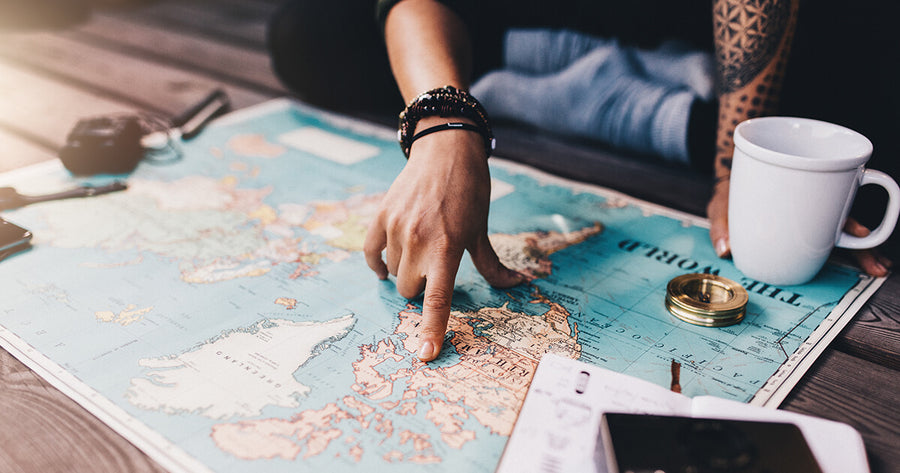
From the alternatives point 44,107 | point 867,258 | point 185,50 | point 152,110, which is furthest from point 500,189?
point 185,50

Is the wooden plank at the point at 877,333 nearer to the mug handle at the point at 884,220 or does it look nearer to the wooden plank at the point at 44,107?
the mug handle at the point at 884,220

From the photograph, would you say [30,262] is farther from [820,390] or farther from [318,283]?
[820,390]

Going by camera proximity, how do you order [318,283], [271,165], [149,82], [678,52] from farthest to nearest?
[149,82], [678,52], [271,165], [318,283]

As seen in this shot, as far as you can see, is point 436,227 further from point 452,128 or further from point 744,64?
point 744,64

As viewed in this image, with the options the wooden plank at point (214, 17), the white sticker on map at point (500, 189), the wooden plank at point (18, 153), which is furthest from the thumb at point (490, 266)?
the wooden plank at point (214, 17)

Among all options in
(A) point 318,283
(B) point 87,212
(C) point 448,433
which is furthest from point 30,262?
(C) point 448,433

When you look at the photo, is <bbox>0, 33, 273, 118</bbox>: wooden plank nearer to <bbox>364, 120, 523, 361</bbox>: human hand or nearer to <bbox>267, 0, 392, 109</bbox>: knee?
<bbox>267, 0, 392, 109</bbox>: knee
